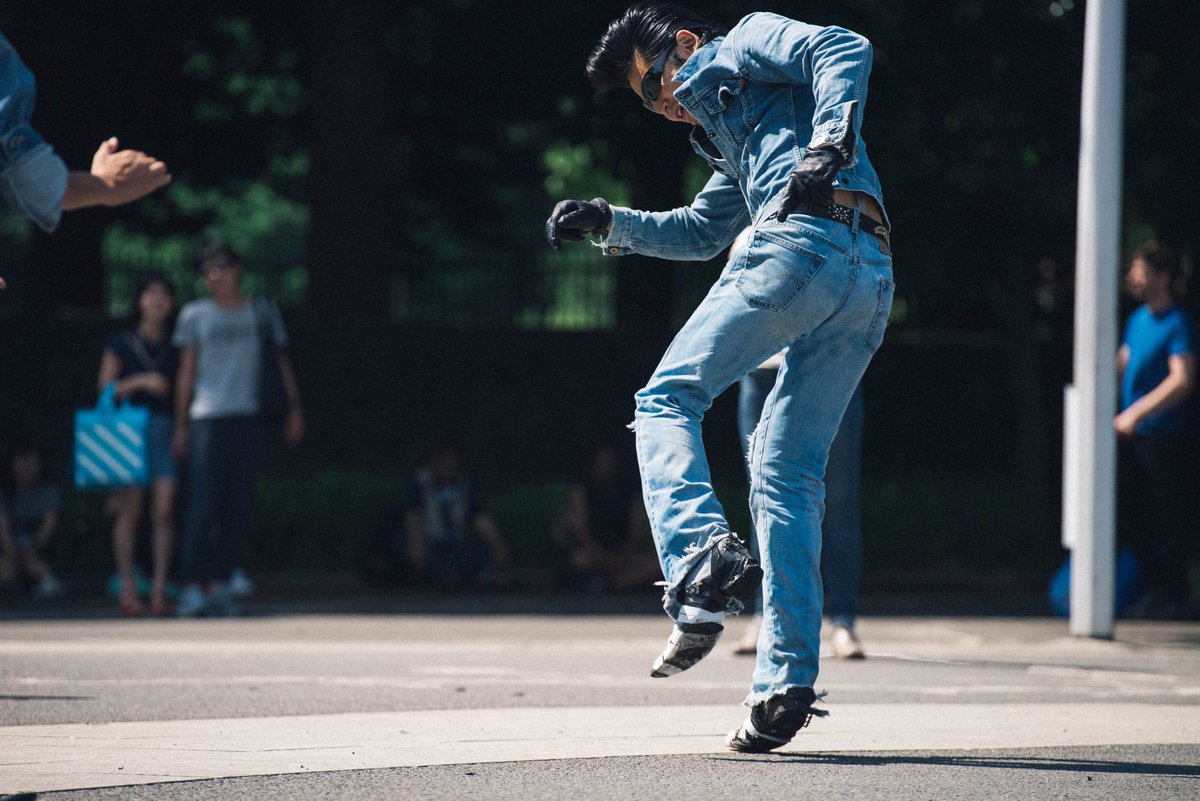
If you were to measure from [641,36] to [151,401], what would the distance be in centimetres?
595

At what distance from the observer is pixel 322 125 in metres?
14.8

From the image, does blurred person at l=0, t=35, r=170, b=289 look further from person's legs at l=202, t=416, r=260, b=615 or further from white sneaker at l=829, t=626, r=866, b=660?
person's legs at l=202, t=416, r=260, b=615

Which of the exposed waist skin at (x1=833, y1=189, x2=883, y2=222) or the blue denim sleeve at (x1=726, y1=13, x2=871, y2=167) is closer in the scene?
the blue denim sleeve at (x1=726, y1=13, x2=871, y2=167)

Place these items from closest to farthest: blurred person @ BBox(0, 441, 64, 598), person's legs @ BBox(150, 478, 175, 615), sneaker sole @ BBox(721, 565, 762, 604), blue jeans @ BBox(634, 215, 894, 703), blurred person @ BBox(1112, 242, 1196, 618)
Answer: sneaker sole @ BBox(721, 565, 762, 604) → blue jeans @ BBox(634, 215, 894, 703) → blurred person @ BBox(1112, 242, 1196, 618) → person's legs @ BBox(150, 478, 175, 615) → blurred person @ BBox(0, 441, 64, 598)

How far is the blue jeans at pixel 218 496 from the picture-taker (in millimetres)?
9586

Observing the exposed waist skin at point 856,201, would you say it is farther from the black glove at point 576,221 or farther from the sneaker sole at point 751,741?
the sneaker sole at point 751,741

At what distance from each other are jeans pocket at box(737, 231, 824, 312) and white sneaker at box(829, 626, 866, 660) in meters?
3.17

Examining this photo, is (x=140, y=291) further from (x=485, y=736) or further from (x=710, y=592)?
(x=710, y=592)

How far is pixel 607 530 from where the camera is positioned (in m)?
12.0

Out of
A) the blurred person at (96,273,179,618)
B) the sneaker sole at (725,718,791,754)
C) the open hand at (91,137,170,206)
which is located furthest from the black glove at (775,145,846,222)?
the blurred person at (96,273,179,618)

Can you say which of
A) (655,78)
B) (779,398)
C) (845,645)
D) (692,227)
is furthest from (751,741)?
(845,645)

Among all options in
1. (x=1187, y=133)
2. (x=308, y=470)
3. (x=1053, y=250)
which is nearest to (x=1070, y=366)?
(x=1053, y=250)

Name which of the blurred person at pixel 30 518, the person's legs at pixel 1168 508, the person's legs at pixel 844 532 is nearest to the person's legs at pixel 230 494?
the blurred person at pixel 30 518

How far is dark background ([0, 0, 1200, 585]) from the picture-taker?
12.5 m
